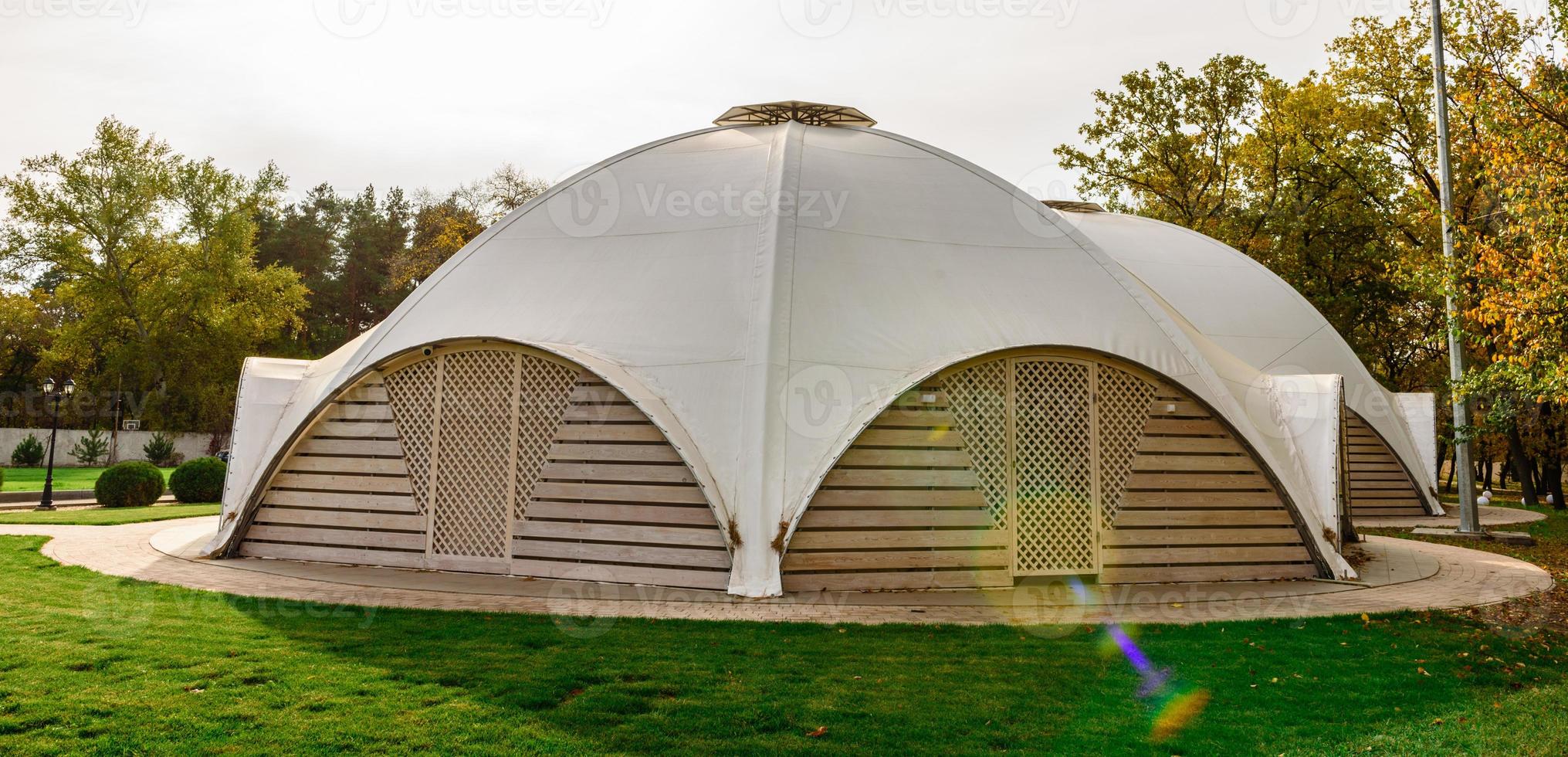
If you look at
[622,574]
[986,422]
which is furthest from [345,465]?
[986,422]

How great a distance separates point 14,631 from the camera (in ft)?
20.6

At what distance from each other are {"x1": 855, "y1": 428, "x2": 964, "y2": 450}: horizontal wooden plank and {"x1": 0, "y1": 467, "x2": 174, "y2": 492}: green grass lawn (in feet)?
65.4

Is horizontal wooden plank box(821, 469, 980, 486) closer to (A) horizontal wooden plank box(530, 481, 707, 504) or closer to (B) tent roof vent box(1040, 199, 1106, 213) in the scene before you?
(A) horizontal wooden plank box(530, 481, 707, 504)

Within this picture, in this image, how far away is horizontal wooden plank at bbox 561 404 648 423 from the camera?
9.30m

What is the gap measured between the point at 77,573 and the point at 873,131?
9.72 meters

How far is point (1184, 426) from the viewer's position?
9.91m

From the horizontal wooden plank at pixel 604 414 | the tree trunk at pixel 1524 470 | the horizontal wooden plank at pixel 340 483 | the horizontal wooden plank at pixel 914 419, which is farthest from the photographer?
the tree trunk at pixel 1524 470

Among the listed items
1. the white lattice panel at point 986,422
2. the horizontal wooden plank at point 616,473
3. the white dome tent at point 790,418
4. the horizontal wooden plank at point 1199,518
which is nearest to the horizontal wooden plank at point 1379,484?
the white dome tent at point 790,418

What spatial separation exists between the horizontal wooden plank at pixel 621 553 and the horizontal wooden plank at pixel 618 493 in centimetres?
42

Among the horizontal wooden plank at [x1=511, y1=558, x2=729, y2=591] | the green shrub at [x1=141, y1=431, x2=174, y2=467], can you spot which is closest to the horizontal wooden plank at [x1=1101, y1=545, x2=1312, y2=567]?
the horizontal wooden plank at [x1=511, y1=558, x2=729, y2=591]

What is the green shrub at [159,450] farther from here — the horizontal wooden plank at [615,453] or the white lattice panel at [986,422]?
the white lattice panel at [986,422]

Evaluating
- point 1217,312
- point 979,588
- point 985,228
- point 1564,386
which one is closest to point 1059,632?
point 979,588

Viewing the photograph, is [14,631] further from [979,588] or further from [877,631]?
[979,588]

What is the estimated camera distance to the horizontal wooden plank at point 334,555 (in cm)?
977
